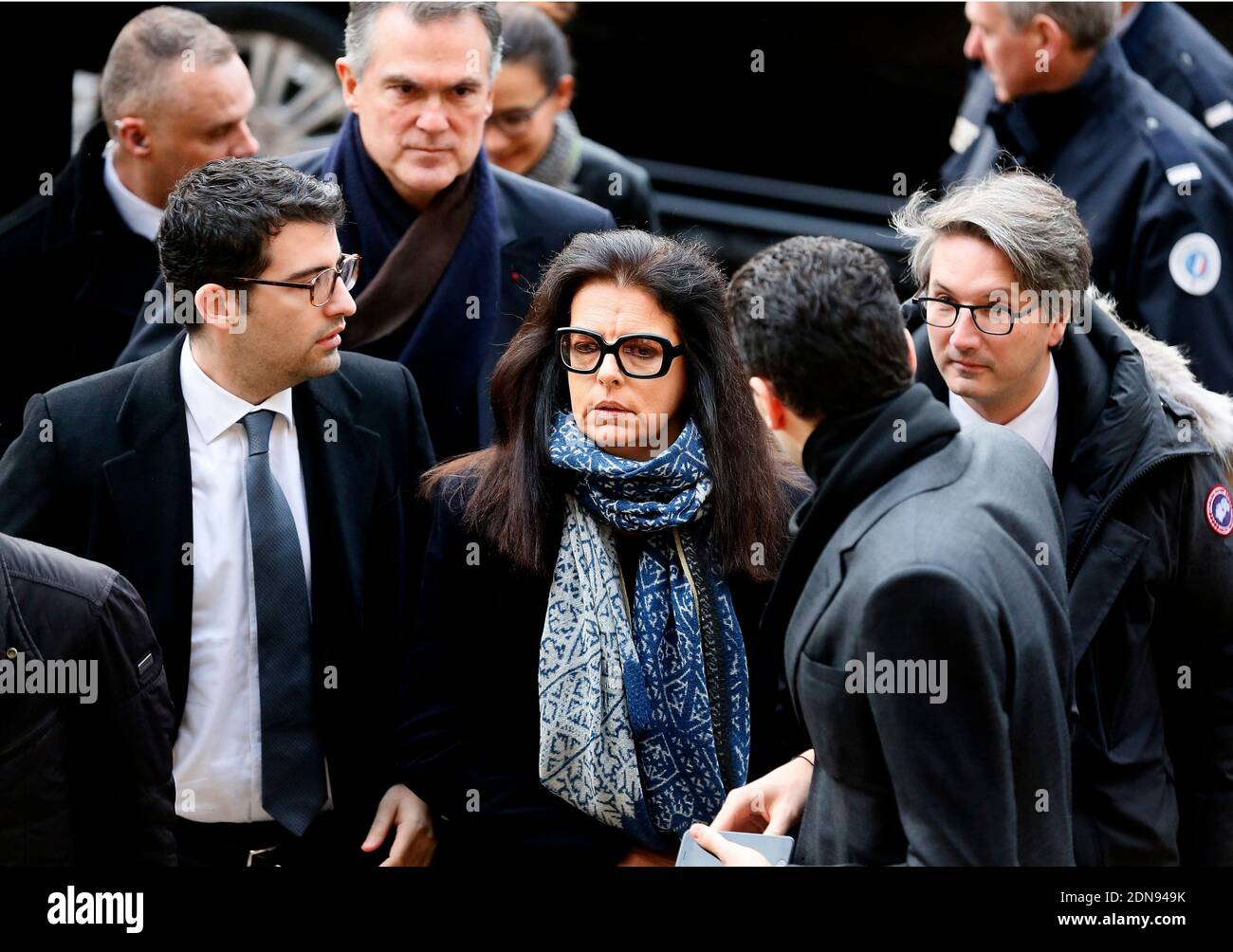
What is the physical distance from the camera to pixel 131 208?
3.90 meters

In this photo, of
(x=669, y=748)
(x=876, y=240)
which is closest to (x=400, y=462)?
(x=669, y=748)

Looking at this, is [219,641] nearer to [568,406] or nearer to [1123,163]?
[568,406]

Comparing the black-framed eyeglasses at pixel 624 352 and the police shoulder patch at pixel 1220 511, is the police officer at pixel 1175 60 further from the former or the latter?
the black-framed eyeglasses at pixel 624 352

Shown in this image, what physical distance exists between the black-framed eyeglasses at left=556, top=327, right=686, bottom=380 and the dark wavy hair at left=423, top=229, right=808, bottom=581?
0.06 m

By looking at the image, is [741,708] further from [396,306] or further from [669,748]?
[396,306]

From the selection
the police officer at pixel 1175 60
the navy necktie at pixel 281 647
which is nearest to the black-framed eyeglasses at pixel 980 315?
the navy necktie at pixel 281 647

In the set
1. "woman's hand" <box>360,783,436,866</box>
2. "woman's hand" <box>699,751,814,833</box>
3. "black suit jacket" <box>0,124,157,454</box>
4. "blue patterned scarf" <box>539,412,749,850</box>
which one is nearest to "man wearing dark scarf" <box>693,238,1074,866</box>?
"woman's hand" <box>699,751,814,833</box>

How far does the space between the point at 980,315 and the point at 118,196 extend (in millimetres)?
2117

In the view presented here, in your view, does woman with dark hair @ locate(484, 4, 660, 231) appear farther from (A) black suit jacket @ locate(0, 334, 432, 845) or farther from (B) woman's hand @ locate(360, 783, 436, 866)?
(B) woman's hand @ locate(360, 783, 436, 866)

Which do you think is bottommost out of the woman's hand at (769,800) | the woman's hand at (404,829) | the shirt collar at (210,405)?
the woman's hand at (404,829)

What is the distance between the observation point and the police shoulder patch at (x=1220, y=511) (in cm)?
299

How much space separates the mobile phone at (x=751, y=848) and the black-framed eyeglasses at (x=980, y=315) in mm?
1028
